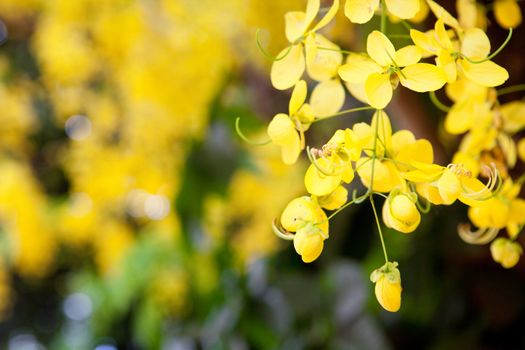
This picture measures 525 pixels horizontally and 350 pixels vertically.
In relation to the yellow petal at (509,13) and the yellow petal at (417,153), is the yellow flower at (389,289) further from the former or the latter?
the yellow petal at (509,13)

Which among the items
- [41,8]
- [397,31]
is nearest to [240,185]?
[41,8]

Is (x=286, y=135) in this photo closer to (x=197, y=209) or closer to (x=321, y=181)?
(x=321, y=181)

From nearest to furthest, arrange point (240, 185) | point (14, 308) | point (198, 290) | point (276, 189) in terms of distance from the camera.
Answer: point (198, 290) < point (276, 189) < point (240, 185) < point (14, 308)

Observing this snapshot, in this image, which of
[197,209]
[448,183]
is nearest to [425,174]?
[448,183]

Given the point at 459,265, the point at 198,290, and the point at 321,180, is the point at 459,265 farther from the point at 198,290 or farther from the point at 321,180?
the point at 321,180

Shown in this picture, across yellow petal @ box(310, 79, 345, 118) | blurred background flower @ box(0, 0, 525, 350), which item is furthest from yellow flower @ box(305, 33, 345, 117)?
blurred background flower @ box(0, 0, 525, 350)

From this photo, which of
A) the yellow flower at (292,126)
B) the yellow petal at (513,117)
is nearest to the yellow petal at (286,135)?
the yellow flower at (292,126)

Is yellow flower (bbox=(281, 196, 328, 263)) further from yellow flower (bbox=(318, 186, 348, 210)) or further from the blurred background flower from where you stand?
the blurred background flower
